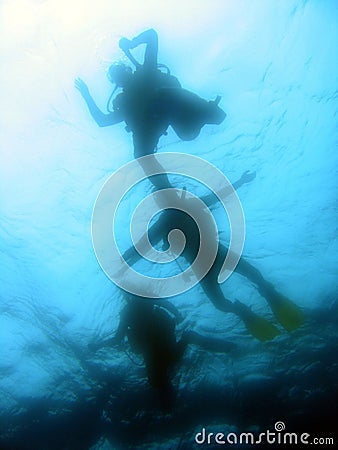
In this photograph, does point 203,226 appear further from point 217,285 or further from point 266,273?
point 266,273

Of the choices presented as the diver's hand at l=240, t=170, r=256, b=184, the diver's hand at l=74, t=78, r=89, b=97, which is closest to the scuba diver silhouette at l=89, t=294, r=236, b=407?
the diver's hand at l=240, t=170, r=256, b=184

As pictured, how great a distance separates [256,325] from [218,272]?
65.3 inches

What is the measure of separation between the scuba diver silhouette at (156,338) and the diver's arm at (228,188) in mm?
1928

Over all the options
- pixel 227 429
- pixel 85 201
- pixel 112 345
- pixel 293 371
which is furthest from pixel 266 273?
pixel 85 201

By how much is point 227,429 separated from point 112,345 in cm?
248

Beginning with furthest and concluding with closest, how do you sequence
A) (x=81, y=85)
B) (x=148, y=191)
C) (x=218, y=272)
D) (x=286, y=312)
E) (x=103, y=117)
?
(x=286, y=312)
(x=148, y=191)
(x=81, y=85)
(x=218, y=272)
(x=103, y=117)

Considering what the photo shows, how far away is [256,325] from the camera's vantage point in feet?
19.3

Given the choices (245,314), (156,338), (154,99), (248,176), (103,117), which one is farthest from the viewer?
(248,176)

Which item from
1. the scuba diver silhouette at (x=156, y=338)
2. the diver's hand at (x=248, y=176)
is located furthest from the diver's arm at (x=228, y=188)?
the scuba diver silhouette at (x=156, y=338)

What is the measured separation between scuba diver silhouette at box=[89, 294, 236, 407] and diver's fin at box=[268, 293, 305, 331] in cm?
102

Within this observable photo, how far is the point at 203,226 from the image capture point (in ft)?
15.3

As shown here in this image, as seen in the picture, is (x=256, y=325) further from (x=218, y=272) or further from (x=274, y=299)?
(x=218, y=272)

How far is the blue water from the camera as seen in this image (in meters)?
5.02

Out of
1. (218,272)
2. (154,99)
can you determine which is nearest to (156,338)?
(218,272)
